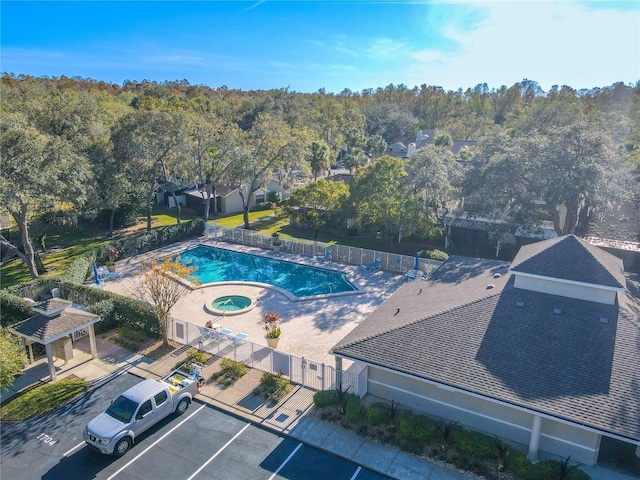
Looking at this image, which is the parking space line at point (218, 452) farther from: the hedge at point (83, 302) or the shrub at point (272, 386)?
the hedge at point (83, 302)

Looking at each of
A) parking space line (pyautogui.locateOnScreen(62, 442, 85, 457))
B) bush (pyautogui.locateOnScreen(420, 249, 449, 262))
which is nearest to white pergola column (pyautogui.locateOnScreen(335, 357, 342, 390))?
parking space line (pyautogui.locateOnScreen(62, 442, 85, 457))

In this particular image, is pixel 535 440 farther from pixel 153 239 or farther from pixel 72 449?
pixel 153 239

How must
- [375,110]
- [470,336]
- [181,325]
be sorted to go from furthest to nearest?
1. [375,110]
2. [181,325]
3. [470,336]

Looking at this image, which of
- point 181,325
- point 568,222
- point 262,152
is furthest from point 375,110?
point 181,325

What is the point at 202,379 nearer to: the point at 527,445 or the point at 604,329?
the point at 527,445

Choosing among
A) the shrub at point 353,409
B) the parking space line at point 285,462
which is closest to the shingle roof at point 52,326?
the parking space line at point 285,462

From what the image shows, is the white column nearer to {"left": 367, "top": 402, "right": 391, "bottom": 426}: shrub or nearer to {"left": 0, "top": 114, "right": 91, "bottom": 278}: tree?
{"left": 367, "top": 402, "right": 391, "bottom": 426}: shrub

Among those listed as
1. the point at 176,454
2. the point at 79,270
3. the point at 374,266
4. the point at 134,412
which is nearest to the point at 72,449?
Result: the point at 134,412
